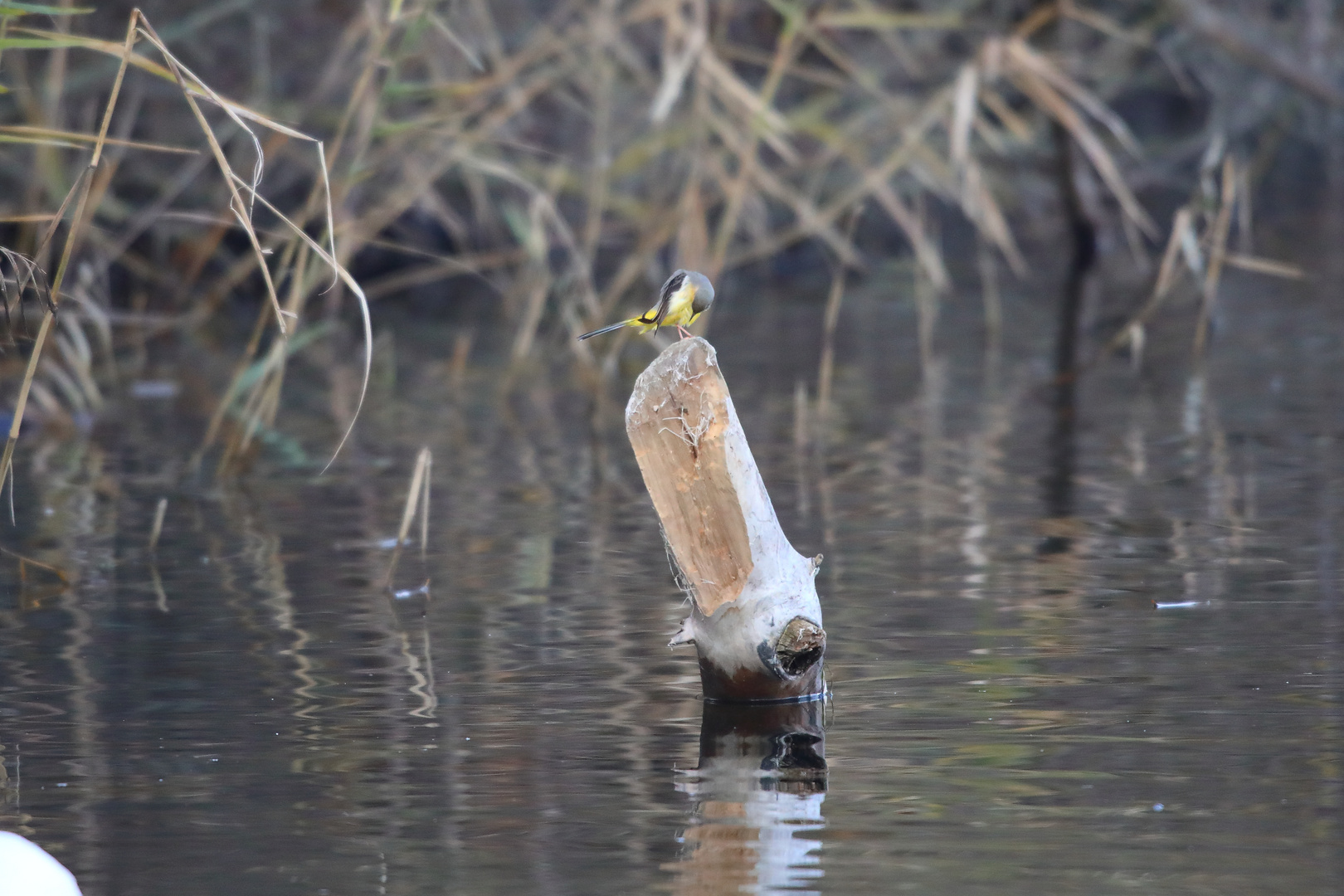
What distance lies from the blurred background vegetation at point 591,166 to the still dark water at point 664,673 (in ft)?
2.07

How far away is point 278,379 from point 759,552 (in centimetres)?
254

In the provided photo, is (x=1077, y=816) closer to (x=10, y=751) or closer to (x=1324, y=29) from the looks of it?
(x=10, y=751)

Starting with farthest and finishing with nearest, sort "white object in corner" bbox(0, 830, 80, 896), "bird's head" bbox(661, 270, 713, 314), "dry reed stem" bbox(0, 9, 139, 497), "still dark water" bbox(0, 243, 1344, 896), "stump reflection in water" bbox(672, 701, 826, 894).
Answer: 1. "bird's head" bbox(661, 270, 713, 314)
2. "dry reed stem" bbox(0, 9, 139, 497)
3. "still dark water" bbox(0, 243, 1344, 896)
4. "stump reflection in water" bbox(672, 701, 826, 894)
5. "white object in corner" bbox(0, 830, 80, 896)

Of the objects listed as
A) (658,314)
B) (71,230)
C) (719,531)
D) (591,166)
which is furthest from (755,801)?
(591,166)

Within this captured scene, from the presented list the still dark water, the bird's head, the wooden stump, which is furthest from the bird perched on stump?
the still dark water

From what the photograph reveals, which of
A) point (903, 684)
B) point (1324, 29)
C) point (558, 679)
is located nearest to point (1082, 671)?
point (903, 684)

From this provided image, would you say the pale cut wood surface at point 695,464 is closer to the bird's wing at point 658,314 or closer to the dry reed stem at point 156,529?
the bird's wing at point 658,314

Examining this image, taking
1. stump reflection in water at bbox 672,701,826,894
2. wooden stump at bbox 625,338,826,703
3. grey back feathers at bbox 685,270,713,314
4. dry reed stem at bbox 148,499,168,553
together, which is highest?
grey back feathers at bbox 685,270,713,314

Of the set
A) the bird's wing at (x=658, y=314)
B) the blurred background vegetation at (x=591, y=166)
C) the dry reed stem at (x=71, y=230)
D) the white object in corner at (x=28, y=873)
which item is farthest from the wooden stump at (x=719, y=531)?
the blurred background vegetation at (x=591, y=166)

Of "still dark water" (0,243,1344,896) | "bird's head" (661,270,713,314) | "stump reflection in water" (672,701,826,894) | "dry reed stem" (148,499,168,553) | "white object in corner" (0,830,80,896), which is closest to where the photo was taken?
"white object in corner" (0,830,80,896)

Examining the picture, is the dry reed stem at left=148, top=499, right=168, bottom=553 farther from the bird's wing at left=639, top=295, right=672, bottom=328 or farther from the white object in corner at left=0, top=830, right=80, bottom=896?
the white object in corner at left=0, top=830, right=80, bottom=896

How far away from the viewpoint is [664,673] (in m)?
4.36

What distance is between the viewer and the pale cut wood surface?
12.4 ft

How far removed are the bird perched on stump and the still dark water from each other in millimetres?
766
